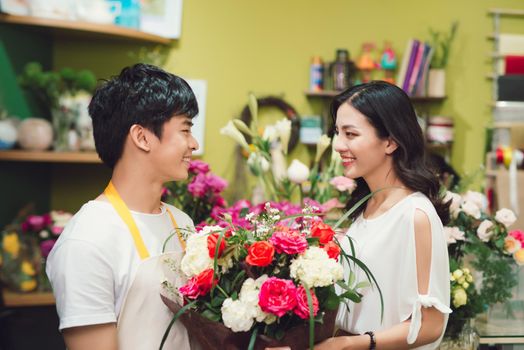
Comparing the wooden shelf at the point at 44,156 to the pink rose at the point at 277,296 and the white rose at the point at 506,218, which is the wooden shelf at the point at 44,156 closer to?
the white rose at the point at 506,218

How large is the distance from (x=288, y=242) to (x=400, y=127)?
1.66 ft

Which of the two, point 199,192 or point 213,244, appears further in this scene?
point 199,192

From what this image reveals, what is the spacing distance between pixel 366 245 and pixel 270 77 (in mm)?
2325

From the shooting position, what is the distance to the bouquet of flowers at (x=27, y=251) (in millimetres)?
2664

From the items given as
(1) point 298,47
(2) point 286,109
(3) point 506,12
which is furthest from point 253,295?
(3) point 506,12

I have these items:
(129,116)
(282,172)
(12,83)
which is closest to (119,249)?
(129,116)

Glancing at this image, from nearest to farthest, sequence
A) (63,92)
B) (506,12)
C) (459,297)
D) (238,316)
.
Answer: (238,316)
(459,297)
(63,92)
(506,12)

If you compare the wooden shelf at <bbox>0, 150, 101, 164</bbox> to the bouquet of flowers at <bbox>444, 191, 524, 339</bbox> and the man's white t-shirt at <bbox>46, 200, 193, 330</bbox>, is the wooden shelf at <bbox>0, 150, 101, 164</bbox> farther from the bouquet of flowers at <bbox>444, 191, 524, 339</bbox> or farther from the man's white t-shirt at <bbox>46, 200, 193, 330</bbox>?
the bouquet of flowers at <bbox>444, 191, 524, 339</bbox>

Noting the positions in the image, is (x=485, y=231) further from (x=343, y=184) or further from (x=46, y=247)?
(x=46, y=247)

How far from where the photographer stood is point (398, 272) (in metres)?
1.47

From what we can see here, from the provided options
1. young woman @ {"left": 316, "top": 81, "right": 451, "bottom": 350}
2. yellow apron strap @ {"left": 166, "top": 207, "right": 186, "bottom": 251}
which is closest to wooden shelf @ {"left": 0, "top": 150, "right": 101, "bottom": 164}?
yellow apron strap @ {"left": 166, "top": 207, "right": 186, "bottom": 251}

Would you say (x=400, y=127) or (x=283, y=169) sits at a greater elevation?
(x=400, y=127)

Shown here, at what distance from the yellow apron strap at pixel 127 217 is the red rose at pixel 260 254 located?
310 millimetres

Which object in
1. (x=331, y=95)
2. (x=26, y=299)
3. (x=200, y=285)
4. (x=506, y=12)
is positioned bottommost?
(x=26, y=299)
